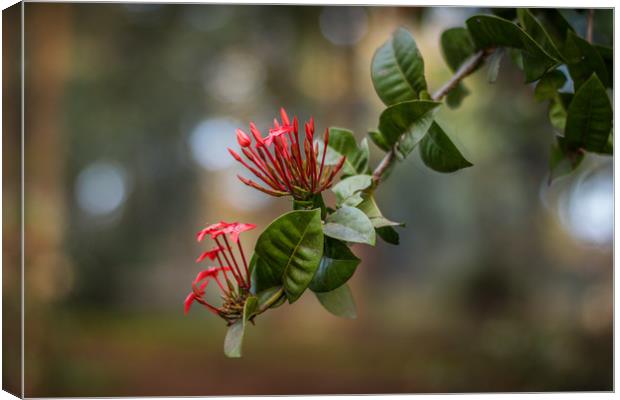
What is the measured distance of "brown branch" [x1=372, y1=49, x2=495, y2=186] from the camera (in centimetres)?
54

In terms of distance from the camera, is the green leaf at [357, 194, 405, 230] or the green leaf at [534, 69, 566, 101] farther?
the green leaf at [534, 69, 566, 101]

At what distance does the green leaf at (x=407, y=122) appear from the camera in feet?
1.67

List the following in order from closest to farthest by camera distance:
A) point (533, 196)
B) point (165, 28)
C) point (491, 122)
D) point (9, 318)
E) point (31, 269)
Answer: point (9, 318), point (31, 269), point (491, 122), point (533, 196), point (165, 28)

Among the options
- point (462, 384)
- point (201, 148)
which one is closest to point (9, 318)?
point (462, 384)

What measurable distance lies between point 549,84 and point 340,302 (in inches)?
11.3

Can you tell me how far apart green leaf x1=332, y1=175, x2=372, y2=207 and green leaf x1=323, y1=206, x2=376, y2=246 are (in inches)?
1.0

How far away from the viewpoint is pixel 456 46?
0.67 metres

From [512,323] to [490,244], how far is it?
860 mm

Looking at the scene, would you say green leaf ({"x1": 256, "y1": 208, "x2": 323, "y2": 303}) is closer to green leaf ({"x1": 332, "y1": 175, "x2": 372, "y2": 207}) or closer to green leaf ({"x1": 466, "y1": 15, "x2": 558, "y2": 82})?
green leaf ({"x1": 332, "y1": 175, "x2": 372, "y2": 207})

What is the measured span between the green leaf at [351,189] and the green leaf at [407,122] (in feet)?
0.14

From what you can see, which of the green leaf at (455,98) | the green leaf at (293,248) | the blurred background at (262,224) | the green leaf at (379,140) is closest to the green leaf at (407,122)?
the green leaf at (379,140)

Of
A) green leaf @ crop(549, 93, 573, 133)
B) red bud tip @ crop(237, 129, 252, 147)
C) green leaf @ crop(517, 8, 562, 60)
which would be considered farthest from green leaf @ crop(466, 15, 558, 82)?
red bud tip @ crop(237, 129, 252, 147)

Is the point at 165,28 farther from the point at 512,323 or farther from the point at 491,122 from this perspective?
the point at 512,323

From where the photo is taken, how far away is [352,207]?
18.3 inches
